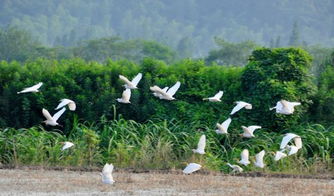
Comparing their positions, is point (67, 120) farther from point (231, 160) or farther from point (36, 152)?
point (231, 160)

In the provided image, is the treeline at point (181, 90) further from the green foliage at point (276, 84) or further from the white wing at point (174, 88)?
the white wing at point (174, 88)

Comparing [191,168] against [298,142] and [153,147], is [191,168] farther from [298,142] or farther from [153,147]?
[153,147]

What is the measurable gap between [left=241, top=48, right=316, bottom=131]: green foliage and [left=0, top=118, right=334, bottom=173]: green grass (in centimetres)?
44

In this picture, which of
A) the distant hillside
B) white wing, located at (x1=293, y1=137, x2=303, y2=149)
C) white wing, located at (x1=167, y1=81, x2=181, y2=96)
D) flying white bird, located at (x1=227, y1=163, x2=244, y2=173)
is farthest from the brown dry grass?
the distant hillside

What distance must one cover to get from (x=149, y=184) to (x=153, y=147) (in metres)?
2.78

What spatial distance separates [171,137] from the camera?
14023mm

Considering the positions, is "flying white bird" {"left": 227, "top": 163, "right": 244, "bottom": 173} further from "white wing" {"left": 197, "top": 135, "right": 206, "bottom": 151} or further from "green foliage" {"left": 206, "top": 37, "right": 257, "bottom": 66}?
"green foliage" {"left": 206, "top": 37, "right": 257, "bottom": 66}

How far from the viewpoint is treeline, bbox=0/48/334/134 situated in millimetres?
15125

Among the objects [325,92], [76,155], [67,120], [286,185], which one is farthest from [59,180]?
[325,92]

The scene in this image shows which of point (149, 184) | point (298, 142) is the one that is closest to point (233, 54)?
point (298, 142)

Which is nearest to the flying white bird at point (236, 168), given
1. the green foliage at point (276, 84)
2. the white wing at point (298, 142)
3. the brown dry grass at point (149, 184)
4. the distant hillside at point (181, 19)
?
the brown dry grass at point (149, 184)

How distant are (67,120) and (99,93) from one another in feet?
2.67

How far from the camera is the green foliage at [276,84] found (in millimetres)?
14953

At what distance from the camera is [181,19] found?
4978 inches
